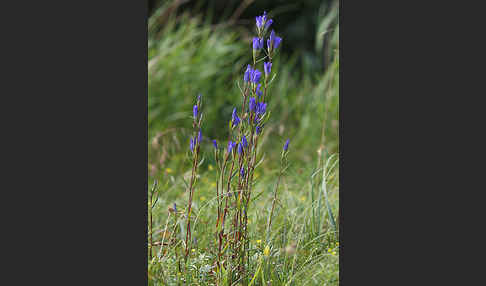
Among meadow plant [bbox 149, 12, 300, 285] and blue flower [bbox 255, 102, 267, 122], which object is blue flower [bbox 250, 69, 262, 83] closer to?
meadow plant [bbox 149, 12, 300, 285]

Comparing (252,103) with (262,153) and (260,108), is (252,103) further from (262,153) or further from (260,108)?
(262,153)

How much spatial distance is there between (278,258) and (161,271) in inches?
24.7

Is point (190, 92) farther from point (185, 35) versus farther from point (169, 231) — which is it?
point (169, 231)

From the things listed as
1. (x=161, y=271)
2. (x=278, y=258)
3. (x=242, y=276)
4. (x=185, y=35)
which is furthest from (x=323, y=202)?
(x=185, y=35)

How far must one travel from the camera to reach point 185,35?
5.46 metres

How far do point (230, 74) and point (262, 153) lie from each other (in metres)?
1.13

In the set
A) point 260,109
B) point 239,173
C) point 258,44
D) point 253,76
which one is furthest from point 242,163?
point 258,44

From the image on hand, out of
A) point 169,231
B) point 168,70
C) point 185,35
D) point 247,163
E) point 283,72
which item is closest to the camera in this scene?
point 247,163

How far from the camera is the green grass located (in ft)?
9.80

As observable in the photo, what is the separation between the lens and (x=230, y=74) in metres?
4.91

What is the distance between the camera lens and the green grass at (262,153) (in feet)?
9.80

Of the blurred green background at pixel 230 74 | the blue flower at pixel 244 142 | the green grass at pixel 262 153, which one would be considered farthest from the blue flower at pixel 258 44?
the blurred green background at pixel 230 74

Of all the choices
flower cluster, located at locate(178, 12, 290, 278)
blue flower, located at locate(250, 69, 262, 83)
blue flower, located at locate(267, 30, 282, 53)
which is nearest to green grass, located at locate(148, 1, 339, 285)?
flower cluster, located at locate(178, 12, 290, 278)

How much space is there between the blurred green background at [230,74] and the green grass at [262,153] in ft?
0.04
